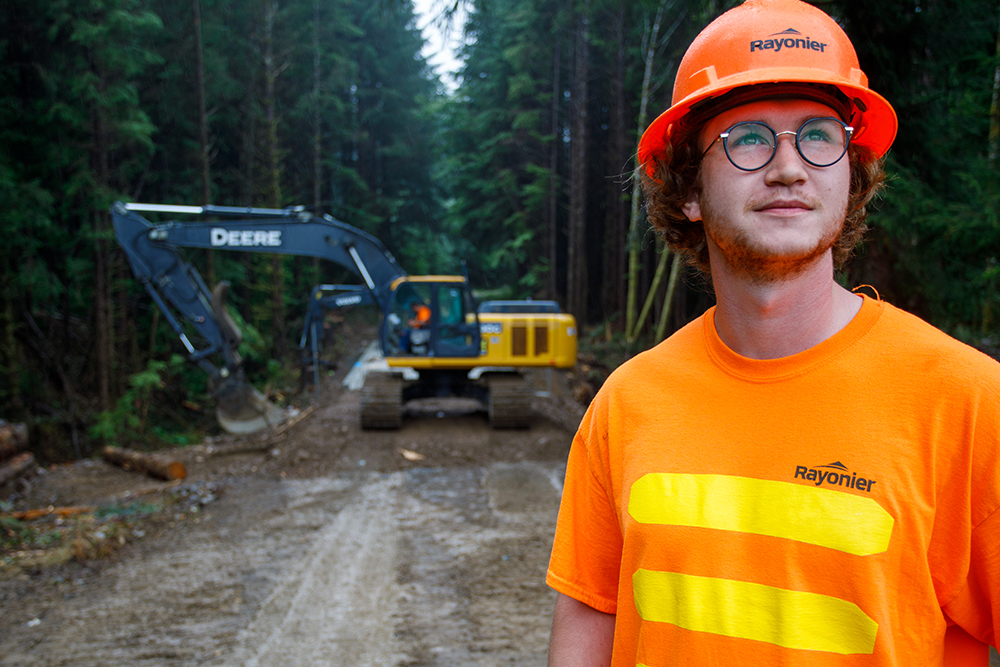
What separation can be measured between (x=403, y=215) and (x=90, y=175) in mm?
19246

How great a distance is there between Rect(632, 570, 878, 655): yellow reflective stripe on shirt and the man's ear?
2.56 feet

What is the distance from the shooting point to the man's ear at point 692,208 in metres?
1.54

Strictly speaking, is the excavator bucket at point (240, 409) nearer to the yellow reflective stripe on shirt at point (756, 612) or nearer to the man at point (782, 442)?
the man at point (782, 442)

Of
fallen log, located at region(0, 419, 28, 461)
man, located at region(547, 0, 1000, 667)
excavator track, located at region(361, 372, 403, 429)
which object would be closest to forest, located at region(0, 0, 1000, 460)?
man, located at region(547, 0, 1000, 667)

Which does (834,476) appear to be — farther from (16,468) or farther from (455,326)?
(16,468)

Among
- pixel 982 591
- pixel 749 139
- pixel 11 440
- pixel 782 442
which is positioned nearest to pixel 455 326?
pixel 11 440

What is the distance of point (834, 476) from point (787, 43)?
829 millimetres

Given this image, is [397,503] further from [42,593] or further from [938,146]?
[938,146]

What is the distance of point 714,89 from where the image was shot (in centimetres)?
133

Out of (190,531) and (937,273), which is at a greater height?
(937,273)

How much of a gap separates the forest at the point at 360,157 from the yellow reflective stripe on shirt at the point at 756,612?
1.02 meters

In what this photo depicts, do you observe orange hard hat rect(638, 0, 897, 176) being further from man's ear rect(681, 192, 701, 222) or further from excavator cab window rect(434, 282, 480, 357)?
excavator cab window rect(434, 282, 480, 357)

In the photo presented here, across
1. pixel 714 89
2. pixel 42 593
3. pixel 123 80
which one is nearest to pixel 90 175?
pixel 123 80

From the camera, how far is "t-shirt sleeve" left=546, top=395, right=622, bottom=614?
1489mm
